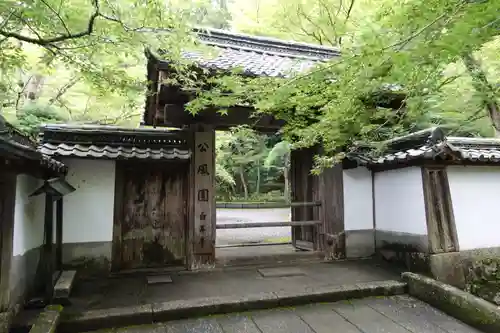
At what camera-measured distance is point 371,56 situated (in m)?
3.11

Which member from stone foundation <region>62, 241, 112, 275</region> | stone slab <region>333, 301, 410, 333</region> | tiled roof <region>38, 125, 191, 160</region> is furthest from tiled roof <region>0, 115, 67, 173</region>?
stone slab <region>333, 301, 410, 333</region>

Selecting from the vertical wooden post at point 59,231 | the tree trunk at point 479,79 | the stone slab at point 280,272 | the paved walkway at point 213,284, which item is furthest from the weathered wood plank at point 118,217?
the tree trunk at point 479,79

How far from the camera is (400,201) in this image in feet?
21.6

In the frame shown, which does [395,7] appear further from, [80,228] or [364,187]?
[80,228]

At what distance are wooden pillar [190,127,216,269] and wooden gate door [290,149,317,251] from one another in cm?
267

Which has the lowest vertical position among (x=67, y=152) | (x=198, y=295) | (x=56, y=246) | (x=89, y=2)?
(x=198, y=295)

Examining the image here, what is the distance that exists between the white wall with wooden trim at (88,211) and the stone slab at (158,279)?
96 centimetres

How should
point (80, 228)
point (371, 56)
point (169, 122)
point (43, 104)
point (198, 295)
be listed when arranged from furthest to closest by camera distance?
point (43, 104) → point (169, 122) → point (80, 228) → point (198, 295) → point (371, 56)

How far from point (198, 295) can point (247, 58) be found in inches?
225

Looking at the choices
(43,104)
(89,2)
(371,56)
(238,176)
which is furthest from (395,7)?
(238,176)

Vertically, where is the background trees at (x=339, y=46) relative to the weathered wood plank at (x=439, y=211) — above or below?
above

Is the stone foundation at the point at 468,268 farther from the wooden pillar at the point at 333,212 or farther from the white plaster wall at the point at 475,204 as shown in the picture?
the wooden pillar at the point at 333,212

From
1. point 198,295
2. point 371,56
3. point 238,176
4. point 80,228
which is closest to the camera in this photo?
point 371,56

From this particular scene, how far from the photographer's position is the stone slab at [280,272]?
6.02 meters
